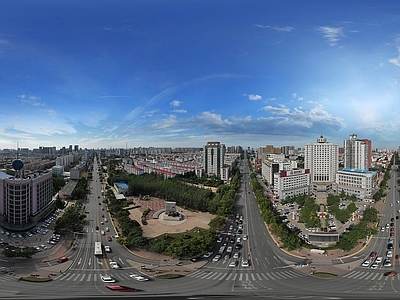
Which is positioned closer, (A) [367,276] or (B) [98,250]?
(A) [367,276]

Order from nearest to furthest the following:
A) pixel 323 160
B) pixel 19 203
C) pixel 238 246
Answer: pixel 238 246 < pixel 19 203 < pixel 323 160

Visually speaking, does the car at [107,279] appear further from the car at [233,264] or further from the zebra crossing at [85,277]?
the car at [233,264]

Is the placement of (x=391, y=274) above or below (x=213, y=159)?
below

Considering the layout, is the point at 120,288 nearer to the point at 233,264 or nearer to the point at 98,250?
the point at 98,250

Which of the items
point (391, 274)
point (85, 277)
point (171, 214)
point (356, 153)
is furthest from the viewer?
point (356, 153)

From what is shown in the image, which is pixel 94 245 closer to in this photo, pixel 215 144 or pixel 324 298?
pixel 324 298

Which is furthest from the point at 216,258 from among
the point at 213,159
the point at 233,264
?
the point at 213,159

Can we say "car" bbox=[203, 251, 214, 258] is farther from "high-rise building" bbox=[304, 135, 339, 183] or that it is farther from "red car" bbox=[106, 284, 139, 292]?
"high-rise building" bbox=[304, 135, 339, 183]

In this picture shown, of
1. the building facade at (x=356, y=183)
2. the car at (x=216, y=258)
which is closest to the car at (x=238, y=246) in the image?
the car at (x=216, y=258)
